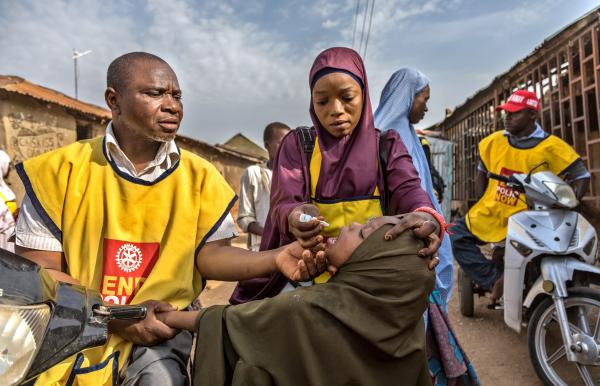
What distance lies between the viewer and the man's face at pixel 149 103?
5.30 ft

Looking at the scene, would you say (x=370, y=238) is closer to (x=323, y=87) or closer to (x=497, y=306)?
(x=323, y=87)

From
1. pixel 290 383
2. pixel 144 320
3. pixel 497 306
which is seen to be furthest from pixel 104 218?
pixel 497 306

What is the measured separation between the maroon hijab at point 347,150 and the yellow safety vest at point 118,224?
0.53 meters

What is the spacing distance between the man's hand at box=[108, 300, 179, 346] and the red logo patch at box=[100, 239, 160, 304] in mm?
133

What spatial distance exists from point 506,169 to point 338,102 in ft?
9.12

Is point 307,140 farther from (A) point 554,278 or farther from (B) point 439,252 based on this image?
(A) point 554,278

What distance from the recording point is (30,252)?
4.83 feet

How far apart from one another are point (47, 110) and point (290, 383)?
35.5ft

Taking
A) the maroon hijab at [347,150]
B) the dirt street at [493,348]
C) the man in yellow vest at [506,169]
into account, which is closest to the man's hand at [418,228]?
the maroon hijab at [347,150]

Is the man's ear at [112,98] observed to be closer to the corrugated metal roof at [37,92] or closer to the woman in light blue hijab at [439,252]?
the woman in light blue hijab at [439,252]

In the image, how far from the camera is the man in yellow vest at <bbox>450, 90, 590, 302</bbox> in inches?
143

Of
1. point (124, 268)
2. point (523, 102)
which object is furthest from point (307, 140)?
point (523, 102)

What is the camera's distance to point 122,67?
1.65 m

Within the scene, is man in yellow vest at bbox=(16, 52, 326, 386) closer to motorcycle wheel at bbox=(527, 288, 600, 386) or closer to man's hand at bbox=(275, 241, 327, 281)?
man's hand at bbox=(275, 241, 327, 281)
